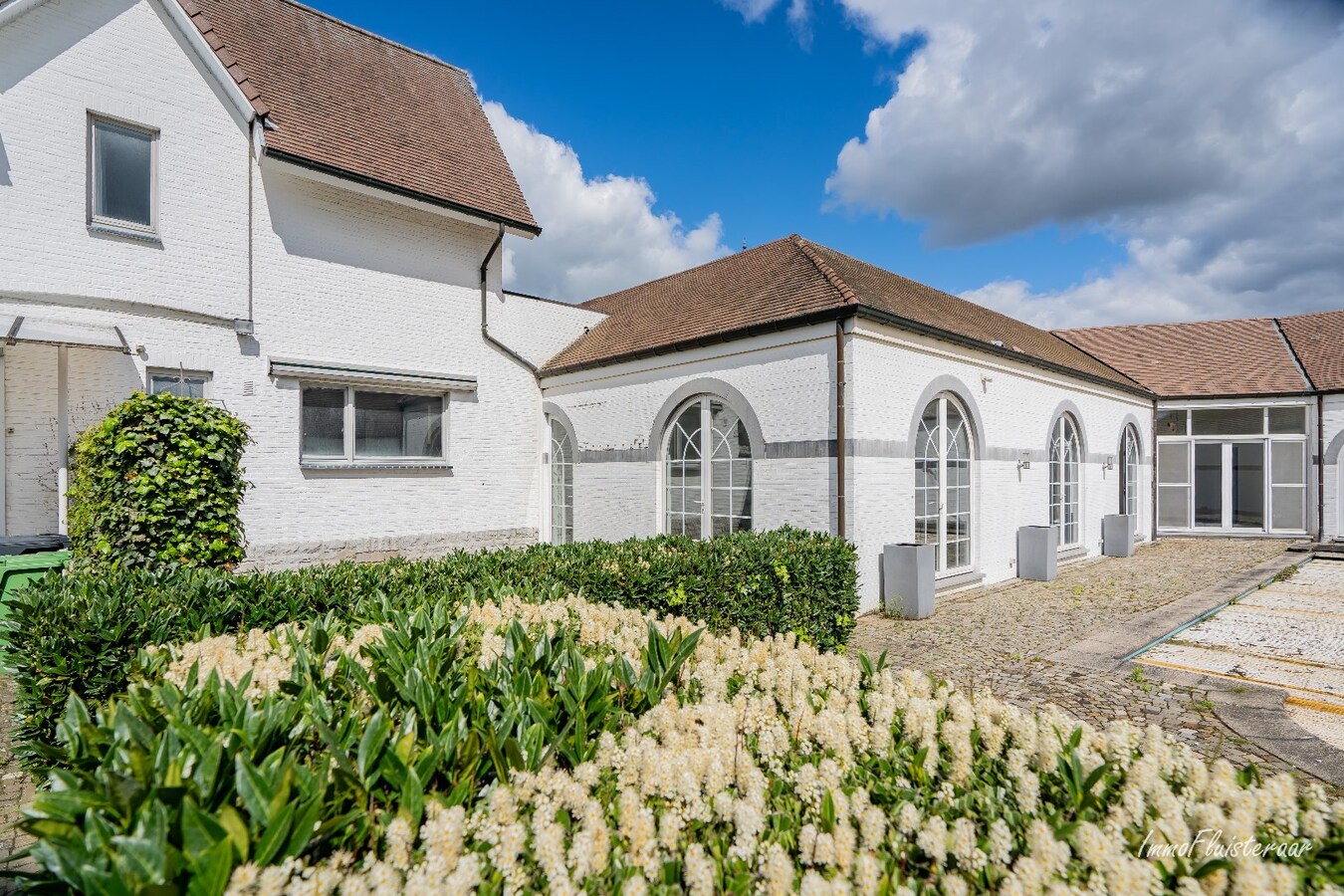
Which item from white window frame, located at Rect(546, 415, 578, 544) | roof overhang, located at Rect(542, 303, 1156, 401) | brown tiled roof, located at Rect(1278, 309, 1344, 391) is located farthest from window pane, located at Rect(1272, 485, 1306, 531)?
white window frame, located at Rect(546, 415, 578, 544)

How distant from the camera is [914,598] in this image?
9.21 m

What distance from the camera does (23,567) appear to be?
251 inches

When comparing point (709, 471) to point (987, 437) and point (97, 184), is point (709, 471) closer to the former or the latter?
point (987, 437)

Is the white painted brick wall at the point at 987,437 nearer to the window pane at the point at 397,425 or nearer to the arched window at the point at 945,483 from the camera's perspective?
the arched window at the point at 945,483

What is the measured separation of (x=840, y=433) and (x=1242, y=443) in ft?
57.9

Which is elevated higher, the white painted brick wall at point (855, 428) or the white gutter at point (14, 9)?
the white gutter at point (14, 9)

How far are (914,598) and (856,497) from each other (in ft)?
5.34

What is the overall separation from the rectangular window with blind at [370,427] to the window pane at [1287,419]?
22.3m

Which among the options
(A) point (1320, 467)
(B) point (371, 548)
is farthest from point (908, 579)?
(A) point (1320, 467)

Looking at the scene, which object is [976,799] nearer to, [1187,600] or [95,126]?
[1187,600]

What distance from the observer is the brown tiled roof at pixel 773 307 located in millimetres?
10031

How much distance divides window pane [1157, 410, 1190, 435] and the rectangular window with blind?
808 inches

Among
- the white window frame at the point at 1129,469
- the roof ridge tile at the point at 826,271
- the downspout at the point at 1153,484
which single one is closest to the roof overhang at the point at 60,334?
the roof ridge tile at the point at 826,271

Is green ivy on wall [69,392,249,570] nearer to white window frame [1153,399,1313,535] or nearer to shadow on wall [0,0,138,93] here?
shadow on wall [0,0,138,93]
